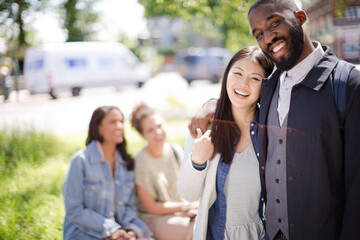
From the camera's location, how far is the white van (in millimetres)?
13352

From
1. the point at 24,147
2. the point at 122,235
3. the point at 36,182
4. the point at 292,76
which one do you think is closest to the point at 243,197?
the point at 292,76

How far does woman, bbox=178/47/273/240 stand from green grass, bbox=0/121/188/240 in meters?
2.18

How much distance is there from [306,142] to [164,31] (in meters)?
49.8

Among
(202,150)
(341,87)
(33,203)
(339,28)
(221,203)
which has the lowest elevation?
(33,203)

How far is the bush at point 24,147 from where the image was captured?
585 centimetres

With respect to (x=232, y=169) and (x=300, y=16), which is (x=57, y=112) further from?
(x=300, y=16)

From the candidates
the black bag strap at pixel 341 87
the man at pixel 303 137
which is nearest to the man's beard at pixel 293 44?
the man at pixel 303 137

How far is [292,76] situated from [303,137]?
37 cm

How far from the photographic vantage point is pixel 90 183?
2.97 metres

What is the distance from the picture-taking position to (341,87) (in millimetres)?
1573

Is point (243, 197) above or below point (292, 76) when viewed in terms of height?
below

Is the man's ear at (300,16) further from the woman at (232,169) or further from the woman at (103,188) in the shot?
the woman at (103,188)

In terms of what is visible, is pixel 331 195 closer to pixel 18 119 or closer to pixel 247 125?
pixel 247 125

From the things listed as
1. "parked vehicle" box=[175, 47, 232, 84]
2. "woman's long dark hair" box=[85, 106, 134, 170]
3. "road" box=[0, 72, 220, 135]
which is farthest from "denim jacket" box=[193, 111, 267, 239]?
"parked vehicle" box=[175, 47, 232, 84]
